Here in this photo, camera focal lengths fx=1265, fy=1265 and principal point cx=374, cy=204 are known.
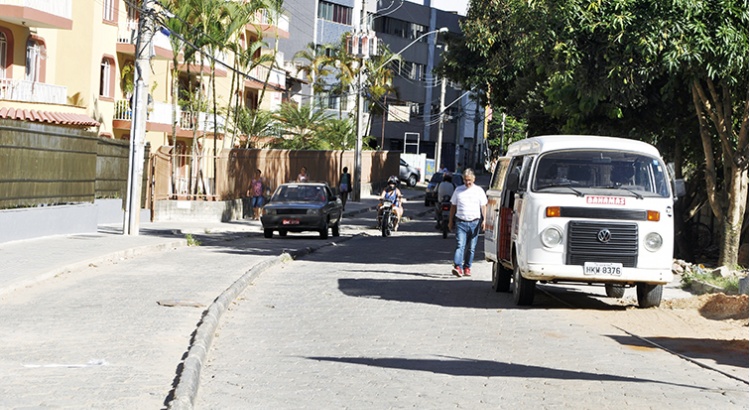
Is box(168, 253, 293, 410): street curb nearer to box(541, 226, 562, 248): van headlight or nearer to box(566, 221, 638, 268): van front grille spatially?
box(541, 226, 562, 248): van headlight

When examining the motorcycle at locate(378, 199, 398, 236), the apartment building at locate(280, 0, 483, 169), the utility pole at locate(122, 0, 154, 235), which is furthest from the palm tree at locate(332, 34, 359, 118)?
the utility pole at locate(122, 0, 154, 235)

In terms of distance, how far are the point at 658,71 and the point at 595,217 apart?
23.9 ft

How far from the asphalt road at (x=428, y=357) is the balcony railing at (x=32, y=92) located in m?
19.7

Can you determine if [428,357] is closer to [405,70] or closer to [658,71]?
[658,71]

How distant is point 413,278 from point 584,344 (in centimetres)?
827

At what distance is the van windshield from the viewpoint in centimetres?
1688

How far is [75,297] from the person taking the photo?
16.0m

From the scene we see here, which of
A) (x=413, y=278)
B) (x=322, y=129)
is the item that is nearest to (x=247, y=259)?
(x=413, y=278)

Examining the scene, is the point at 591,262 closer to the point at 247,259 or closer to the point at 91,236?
the point at 247,259

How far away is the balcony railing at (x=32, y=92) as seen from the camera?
36656mm

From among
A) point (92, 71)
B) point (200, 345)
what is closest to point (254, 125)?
point (92, 71)

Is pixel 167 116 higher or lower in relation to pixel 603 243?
higher

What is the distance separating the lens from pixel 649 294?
17.2 meters

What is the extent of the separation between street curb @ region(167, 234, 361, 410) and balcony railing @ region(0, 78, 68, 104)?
59.6ft
